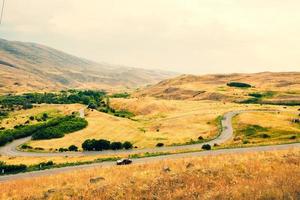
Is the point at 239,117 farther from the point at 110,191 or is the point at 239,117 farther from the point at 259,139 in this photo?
the point at 110,191

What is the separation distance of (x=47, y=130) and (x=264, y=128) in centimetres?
8177

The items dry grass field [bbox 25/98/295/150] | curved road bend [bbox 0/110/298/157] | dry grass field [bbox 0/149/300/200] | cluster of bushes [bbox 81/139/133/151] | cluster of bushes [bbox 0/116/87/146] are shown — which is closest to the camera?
dry grass field [bbox 0/149/300/200]

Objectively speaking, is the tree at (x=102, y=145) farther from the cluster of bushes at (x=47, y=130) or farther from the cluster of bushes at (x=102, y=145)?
the cluster of bushes at (x=47, y=130)

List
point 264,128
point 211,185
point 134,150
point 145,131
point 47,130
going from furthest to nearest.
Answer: point 47,130 < point 145,131 < point 264,128 < point 134,150 < point 211,185

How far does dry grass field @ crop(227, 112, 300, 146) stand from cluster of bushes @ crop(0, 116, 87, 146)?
64.2 metres

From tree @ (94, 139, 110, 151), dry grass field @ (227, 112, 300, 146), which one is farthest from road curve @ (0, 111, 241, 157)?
tree @ (94, 139, 110, 151)

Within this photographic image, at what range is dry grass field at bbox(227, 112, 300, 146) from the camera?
346ft

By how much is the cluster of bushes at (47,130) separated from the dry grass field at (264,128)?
64.2 metres

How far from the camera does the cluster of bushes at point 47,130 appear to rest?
14425 cm

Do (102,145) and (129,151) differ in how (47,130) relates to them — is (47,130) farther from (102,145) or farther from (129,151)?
(129,151)

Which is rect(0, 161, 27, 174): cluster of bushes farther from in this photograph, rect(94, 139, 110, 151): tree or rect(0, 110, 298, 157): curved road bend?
rect(94, 139, 110, 151): tree

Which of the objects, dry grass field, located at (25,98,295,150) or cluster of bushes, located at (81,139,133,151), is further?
dry grass field, located at (25,98,295,150)

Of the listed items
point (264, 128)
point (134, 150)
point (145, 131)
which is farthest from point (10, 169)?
point (264, 128)

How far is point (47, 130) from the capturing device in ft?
490
